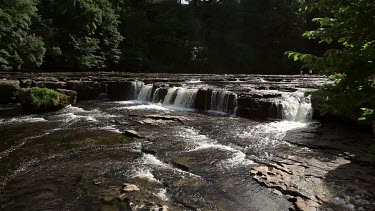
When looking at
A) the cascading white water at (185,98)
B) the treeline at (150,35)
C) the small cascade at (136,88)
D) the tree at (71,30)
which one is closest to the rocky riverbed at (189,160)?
the cascading white water at (185,98)

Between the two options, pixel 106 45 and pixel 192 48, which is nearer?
pixel 106 45

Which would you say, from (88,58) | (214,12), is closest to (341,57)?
(88,58)

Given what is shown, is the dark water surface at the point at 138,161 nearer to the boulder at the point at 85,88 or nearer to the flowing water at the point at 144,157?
the flowing water at the point at 144,157

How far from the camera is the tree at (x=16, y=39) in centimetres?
2319

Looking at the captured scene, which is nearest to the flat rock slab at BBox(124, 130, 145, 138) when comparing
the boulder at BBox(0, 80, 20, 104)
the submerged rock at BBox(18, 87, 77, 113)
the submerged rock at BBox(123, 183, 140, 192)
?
the submerged rock at BBox(123, 183, 140, 192)

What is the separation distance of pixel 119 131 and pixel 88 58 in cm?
2160

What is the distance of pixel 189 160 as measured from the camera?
8.52 m

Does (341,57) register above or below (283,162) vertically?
above

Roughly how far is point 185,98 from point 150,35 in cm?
2636

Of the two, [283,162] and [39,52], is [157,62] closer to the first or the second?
[39,52]

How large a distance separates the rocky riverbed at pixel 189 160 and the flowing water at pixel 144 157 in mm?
28

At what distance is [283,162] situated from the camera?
841 cm

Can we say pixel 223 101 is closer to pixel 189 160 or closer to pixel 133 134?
pixel 133 134

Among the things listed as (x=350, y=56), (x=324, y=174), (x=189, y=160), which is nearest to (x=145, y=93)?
(x=189, y=160)
